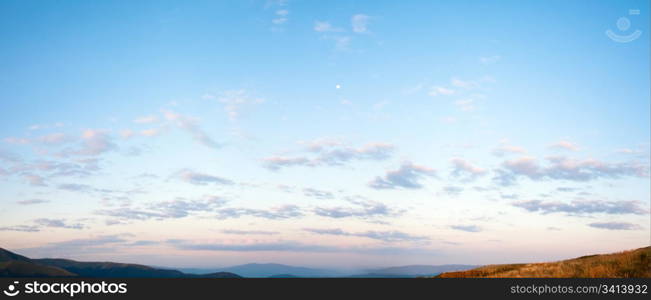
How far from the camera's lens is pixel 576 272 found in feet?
115

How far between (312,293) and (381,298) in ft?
13.8

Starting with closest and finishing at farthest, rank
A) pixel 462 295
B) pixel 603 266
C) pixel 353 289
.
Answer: pixel 462 295 < pixel 353 289 < pixel 603 266

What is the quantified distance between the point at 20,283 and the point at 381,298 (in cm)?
2377

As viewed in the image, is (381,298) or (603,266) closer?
(381,298)

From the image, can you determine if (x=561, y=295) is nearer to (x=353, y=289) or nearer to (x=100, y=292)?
(x=353, y=289)

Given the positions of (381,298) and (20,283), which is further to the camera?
(20,283)

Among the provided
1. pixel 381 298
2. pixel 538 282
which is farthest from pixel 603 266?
pixel 381 298

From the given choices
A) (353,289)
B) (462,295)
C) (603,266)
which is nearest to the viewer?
(462,295)

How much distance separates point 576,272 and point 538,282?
29.9 feet

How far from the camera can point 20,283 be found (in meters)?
28.8

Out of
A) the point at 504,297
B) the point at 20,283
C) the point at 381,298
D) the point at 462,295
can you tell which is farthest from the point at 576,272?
the point at 20,283

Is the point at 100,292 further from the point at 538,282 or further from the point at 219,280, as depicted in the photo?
the point at 538,282

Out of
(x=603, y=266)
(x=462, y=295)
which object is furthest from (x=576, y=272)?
(x=462, y=295)

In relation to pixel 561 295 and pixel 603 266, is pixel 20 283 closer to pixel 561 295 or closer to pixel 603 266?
pixel 561 295
